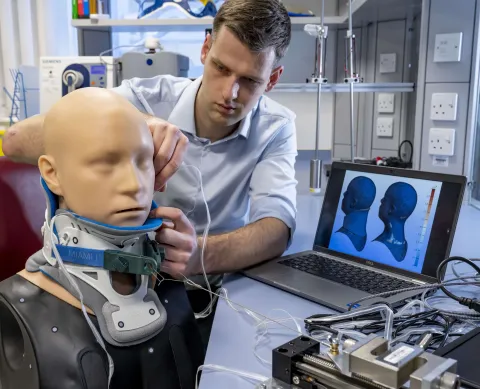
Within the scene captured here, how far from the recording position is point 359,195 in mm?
1091

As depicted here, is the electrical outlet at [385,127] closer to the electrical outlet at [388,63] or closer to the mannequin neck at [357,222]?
the electrical outlet at [388,63]

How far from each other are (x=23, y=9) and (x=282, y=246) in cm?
215

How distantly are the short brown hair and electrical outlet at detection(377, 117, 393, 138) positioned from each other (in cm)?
109

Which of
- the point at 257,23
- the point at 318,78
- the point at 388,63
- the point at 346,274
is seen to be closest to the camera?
the point at 346,274

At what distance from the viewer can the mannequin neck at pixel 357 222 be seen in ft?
3.48

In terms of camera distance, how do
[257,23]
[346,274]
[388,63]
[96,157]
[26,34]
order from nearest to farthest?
[96,157] → [346,274] → [257,23] → [388,63] → [26,34]

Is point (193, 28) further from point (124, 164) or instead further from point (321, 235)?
point (124, 164)

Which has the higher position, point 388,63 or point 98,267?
point 388,63

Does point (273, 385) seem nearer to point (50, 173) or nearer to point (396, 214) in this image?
point (50, 173)

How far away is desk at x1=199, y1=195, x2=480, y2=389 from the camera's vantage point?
608 mm

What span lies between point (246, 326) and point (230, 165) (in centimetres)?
61

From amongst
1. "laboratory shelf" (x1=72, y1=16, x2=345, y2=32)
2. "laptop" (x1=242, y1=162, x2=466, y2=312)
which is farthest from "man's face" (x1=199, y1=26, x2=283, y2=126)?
"laboratory shelf" (x1=72, y1=16, x2=345, y2=32)

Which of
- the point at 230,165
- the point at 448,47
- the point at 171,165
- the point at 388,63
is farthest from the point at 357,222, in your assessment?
the point at 388,63

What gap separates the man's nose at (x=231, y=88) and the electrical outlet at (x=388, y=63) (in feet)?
4.05
